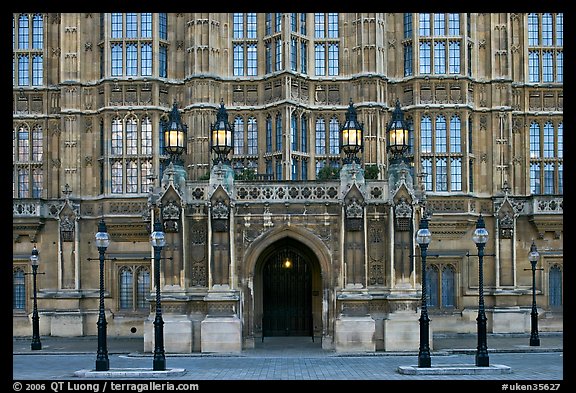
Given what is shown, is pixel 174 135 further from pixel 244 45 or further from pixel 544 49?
pixel 544 49

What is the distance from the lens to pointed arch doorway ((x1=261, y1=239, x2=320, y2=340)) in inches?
1687

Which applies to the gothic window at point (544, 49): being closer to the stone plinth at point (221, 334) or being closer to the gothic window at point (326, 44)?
the gothic window at point (326, 44)

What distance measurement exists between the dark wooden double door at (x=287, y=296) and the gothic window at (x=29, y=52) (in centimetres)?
1605

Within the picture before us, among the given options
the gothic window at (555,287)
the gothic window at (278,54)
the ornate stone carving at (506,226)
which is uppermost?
the gothic window at (278,54)

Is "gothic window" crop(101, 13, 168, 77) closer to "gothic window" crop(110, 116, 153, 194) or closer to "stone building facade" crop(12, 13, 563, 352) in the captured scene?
"stone building facade" crop(12, 13, 563, 352)

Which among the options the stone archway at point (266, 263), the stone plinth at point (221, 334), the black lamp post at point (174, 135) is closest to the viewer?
the stone plinth at point (221, 334)

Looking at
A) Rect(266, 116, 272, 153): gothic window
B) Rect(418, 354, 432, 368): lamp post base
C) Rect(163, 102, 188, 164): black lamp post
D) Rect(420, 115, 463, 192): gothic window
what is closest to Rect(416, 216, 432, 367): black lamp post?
Rect(418, 354, 432, 368): lamp post base

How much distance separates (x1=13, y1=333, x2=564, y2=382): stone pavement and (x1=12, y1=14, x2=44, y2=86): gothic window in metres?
13.2

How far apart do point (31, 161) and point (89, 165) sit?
10.4 ft

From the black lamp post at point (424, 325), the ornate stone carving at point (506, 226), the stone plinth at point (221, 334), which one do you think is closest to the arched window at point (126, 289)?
the stone plinth at point (221, 334)

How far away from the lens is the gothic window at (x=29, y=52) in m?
48.8

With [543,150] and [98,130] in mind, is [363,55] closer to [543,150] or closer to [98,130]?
[543,150]

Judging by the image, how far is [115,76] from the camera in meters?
47.3
